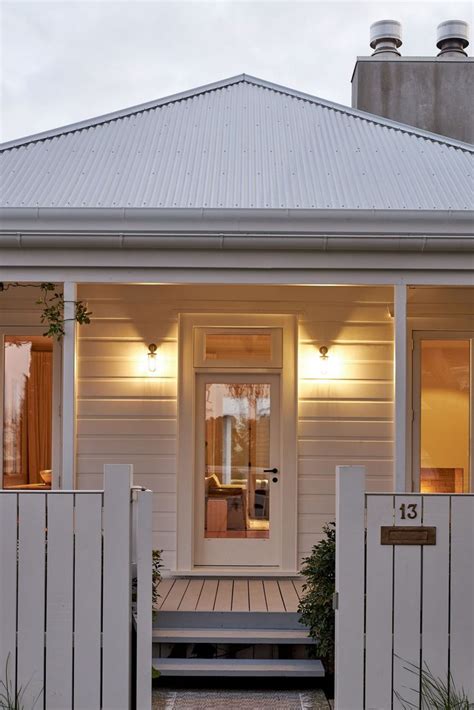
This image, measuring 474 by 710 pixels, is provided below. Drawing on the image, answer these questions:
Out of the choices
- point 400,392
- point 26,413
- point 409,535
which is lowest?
point 409,535

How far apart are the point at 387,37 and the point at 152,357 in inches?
256

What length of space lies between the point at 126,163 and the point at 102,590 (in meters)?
4.17

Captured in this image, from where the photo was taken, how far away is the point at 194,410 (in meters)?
7.71

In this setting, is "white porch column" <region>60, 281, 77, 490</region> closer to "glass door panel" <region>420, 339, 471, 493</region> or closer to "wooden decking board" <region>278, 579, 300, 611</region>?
"wooden decking board" <region>278, 579, 300, 611</region>

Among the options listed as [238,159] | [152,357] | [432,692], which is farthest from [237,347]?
[432,692]

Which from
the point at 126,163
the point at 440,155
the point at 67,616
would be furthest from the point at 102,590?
the point at 440,155

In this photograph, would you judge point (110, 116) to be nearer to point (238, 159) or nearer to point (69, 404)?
point (238, 159)

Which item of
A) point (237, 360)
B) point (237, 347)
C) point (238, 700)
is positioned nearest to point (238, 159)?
point (237, 347)

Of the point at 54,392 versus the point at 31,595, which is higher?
the point at 54,392

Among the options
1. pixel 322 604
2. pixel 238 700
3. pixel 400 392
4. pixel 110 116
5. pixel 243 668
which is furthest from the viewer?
pixel 110 116

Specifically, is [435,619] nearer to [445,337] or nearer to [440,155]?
[445,337]

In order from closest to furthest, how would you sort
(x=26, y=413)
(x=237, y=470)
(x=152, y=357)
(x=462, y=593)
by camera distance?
(x=462, y=593), (x=152, y=357), (x=237, y=470), (x=26, y=413)

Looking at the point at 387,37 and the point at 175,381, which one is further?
the point at 387,37

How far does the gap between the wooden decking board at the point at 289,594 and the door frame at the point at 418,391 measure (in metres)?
1.52
